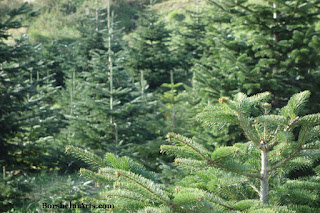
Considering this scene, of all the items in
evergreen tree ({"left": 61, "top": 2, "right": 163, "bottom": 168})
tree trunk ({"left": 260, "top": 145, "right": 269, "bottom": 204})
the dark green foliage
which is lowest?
the dark green foliage

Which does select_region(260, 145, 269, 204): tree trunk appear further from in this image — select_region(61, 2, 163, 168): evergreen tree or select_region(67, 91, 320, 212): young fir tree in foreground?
select_region(61, 2, 163, 168): evergreen tree

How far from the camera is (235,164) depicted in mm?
1626

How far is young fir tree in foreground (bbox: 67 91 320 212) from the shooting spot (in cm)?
147

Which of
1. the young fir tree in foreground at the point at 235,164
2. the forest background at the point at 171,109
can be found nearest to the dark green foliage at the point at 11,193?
the forest background at the point at 171,109

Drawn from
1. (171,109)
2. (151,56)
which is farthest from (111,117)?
(151,56)

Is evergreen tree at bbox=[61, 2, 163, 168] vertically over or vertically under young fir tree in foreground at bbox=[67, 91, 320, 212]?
under

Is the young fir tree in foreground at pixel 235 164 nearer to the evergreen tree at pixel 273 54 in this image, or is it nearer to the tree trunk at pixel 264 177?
the tree trunk at pixel 264 177

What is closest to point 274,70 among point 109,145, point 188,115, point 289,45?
point 289,45

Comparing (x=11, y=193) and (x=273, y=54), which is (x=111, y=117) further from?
(x=273, y=54)

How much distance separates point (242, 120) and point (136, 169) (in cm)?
77

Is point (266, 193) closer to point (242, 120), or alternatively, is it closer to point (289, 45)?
point (242, 120)

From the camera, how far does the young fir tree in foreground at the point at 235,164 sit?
1475mm

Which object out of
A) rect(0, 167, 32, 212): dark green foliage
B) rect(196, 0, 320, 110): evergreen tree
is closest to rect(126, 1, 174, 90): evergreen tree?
rect(196, 0, 320, 110): evergreen tree

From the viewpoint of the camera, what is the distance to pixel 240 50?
18.4 ft
